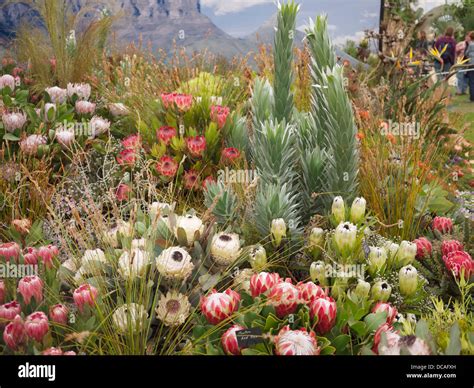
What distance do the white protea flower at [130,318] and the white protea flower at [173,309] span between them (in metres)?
0.10

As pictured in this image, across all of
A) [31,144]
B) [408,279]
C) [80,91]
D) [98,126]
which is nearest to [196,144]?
[98,126]

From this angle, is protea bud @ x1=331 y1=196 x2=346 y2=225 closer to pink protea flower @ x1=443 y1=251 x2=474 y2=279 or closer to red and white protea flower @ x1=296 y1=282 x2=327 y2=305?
pink protea flower @ x1=443 y1=251 x2=474 y2=279

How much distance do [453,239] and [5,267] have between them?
97.6 inches

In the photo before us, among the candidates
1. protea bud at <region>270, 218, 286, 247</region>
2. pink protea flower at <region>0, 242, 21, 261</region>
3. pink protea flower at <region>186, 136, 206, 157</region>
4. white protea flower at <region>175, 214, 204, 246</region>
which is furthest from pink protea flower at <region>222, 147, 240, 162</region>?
pink protea flower at <region>0, 242, 21, 261</region>

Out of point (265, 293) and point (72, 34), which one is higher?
point (72, 34)

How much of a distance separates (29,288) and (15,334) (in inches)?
8.4

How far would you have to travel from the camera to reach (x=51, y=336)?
88.3 inches

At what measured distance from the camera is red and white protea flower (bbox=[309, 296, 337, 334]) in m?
2.24

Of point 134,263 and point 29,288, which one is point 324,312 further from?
point 29,288

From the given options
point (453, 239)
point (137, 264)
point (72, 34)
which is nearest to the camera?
point (137, 264)

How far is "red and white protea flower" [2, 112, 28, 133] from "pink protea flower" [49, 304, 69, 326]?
98.9 inches

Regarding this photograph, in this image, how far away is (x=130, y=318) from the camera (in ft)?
7.36
